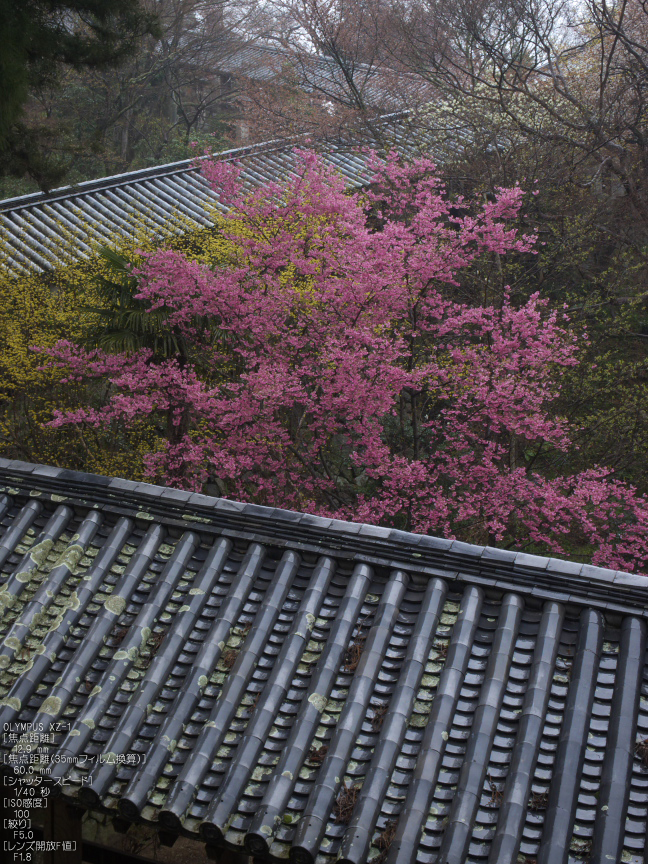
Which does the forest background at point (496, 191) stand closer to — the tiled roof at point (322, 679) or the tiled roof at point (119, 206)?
the tiled roof at point (119, 206)

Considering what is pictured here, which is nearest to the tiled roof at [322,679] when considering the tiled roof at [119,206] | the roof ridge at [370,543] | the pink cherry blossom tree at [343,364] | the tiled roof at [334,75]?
the roof ridge at [370,543]

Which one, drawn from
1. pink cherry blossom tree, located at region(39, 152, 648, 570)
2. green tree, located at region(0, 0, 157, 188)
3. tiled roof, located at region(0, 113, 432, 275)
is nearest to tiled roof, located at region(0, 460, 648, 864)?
pink cherry blossom tree, located at region(39, 152, 648, 570)

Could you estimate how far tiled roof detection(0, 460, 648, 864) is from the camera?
3244 millimetres

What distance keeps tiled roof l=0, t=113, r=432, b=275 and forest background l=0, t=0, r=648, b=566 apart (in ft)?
1.91

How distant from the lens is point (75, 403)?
12977 mm

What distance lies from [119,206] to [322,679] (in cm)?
1350

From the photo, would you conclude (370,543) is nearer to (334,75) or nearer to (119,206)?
(119,206)

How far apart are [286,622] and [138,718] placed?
99 centimetres

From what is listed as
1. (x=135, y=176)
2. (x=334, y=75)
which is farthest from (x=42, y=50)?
(x=334, y=75)

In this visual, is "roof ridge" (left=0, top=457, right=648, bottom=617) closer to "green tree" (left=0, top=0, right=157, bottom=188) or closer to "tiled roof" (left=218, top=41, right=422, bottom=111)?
"green tree" (left=0, top=0, right=157, bottom=188)

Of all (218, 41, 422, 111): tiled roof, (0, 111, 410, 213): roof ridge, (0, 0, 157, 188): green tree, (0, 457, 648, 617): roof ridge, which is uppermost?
(218, 41, 422, 111): tiled roof

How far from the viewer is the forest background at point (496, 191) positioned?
11477mm

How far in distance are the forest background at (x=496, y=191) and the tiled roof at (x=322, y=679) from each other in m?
5.55

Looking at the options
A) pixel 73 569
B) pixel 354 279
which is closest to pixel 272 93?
pixel 354 279
